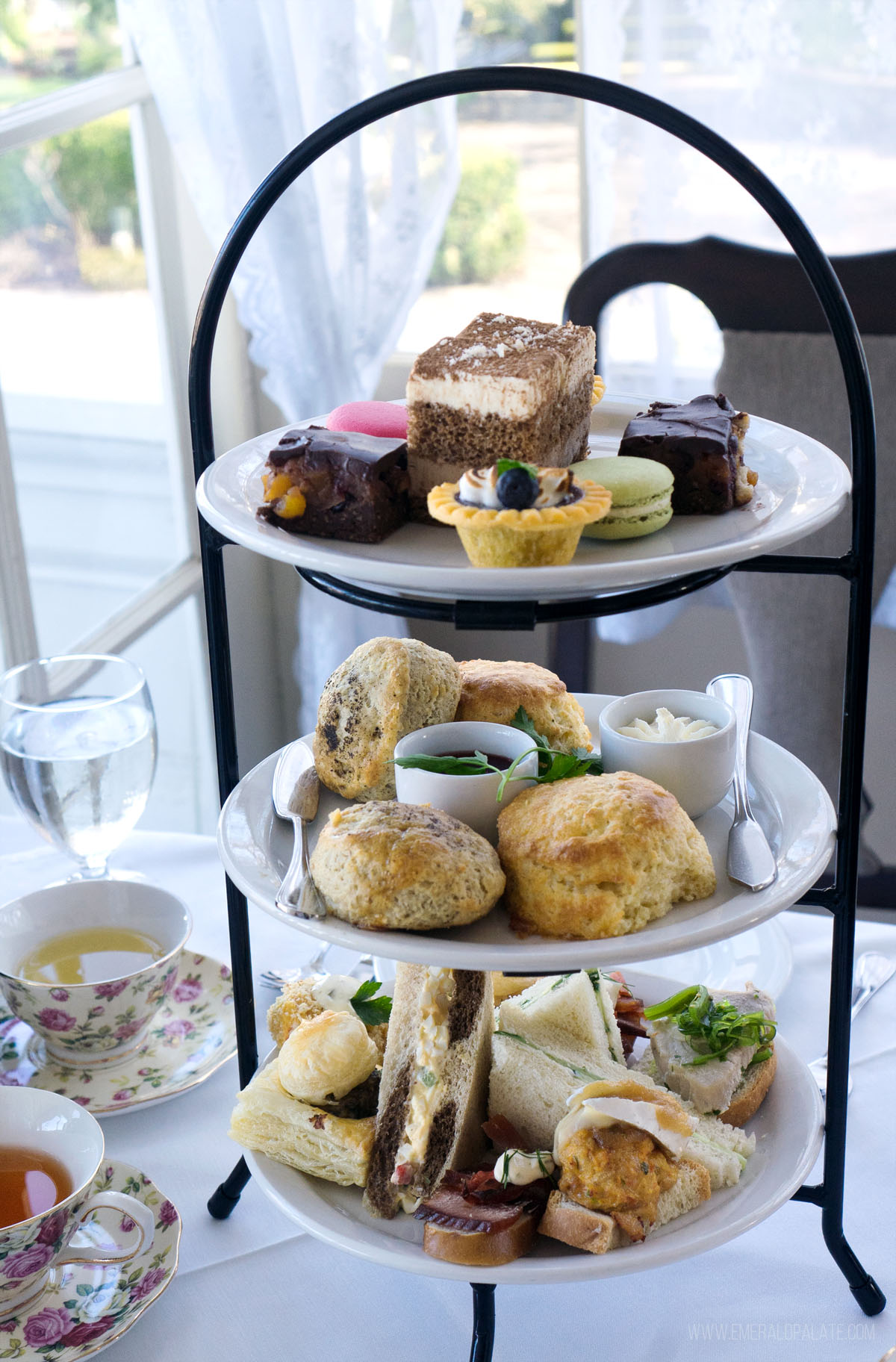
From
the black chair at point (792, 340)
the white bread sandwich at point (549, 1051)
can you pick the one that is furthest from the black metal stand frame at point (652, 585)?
the black chair at point (792, 340)

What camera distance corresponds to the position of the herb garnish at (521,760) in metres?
0.83

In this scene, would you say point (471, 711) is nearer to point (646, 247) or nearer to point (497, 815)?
point (497, 815)

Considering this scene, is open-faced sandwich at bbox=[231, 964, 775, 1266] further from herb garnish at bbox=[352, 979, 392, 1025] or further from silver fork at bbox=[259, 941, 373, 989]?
silver fork at bbox=[259, 941, 373, 989]

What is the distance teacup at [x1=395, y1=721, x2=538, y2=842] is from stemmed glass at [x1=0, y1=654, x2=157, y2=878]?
436mm

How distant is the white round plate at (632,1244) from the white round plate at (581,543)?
1.35ft

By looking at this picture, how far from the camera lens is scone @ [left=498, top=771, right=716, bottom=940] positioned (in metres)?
0.74

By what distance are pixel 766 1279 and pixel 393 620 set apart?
1786 mm

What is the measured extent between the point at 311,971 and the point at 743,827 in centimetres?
53

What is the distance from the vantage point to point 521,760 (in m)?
0.83

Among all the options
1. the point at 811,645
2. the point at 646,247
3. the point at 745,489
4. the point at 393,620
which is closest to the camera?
the point at 745,489

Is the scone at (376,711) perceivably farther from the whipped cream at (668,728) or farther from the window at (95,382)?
the window at (95,382)

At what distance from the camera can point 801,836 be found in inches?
33.2

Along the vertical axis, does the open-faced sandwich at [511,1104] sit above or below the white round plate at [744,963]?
above

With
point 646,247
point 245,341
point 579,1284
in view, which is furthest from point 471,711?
Result: point 245,341
